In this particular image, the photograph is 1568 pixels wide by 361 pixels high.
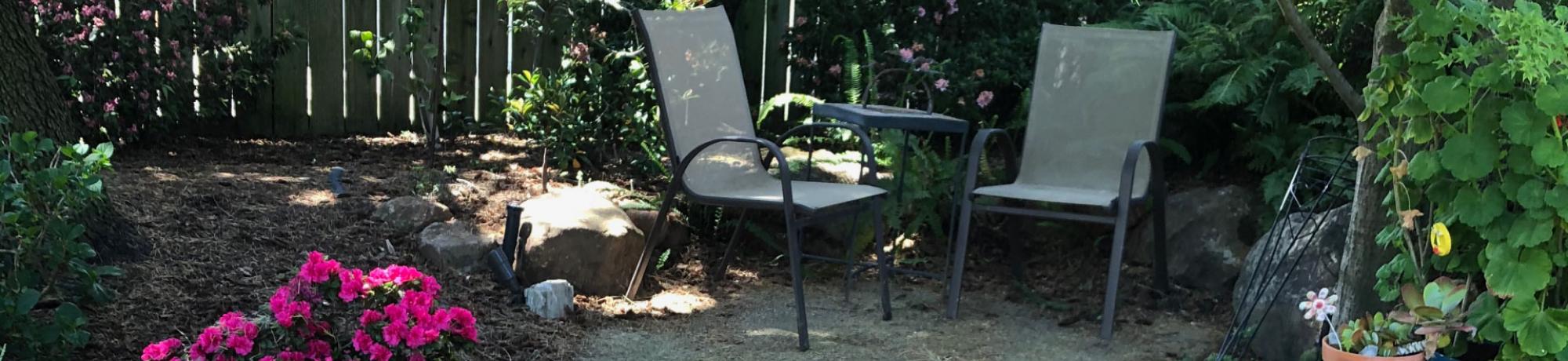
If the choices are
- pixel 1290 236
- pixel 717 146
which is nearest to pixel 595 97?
pixel 717 146

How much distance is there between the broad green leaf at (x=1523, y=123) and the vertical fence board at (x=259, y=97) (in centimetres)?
487

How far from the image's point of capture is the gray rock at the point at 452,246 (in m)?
4.06

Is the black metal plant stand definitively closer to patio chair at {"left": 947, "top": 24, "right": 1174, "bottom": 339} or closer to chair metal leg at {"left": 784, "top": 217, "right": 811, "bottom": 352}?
patio chair at {"left": 947, "top": 24, "right": 1174, "bottom": 339}

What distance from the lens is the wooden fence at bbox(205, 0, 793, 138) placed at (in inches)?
231

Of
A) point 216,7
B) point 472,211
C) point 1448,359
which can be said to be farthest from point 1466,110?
point 216,7

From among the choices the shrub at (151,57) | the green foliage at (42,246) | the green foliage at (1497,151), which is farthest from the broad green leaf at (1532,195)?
the shrub at (151,57)

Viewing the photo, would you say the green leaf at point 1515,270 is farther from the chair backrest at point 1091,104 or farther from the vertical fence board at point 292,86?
the vertical fence board at point 292,86

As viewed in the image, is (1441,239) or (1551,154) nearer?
(1551,154)

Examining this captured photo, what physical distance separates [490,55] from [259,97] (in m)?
1.06

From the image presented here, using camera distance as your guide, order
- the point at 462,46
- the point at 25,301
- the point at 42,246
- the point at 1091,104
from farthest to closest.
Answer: the point at 462,46
the point at 1091,104
the point at 42,246
the point at 25,301

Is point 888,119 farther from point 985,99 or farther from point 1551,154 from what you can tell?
point 1551,154

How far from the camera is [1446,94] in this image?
2354mm

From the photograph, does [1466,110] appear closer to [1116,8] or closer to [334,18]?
[1116,8]

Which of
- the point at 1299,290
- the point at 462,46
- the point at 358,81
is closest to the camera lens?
the point at 1299,290
